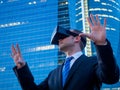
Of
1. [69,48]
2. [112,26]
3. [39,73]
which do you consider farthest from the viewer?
[112,26]

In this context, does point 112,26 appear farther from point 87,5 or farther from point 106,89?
point 106,89

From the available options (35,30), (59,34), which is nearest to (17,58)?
(59,34)

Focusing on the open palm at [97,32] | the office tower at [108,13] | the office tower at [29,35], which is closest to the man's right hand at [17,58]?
the open palm at [97,32]

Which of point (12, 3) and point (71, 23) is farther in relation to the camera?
point (12, 3)

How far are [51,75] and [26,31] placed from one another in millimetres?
87878

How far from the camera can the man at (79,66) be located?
3.61 metres

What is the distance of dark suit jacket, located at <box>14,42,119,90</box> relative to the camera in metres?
3.60

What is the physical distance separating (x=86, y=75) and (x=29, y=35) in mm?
86777

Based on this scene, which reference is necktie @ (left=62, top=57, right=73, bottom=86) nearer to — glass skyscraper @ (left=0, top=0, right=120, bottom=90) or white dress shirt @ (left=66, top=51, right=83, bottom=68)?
white dress shirt @ (left=66, top=51, right=83, bottom=68)

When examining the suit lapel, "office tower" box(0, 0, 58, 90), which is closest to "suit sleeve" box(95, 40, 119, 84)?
the suit lapel

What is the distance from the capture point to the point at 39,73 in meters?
85.7

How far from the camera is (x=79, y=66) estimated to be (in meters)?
4.00

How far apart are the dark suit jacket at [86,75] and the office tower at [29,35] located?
79.8 metres

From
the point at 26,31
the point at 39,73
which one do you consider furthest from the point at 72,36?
the point at 26,31
